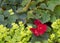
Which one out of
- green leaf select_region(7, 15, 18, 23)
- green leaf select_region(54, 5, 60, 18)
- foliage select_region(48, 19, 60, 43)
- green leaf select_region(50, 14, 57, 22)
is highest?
green leaf select_region(54, 5, 60, 18)

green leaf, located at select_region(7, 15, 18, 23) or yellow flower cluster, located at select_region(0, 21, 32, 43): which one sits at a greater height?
green leaf, located at select_region(7, 15, 18, 23)

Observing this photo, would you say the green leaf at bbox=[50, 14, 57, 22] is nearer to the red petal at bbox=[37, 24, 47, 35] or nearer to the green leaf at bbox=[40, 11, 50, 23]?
the green leaf at bbox=[40, 11, 50, 23]

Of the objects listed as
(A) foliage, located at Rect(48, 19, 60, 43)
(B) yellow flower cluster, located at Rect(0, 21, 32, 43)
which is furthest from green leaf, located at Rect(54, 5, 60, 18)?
(B) yellow flower cluster, located at Rect(0, 21, 32, 43)

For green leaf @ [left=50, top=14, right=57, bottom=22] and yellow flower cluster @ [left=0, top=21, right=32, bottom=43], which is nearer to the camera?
yellow flower cluster @ [left=0, top=21, right=32, bottom=43]

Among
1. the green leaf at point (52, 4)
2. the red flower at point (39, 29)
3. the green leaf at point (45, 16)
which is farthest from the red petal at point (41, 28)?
the green leaf at point (52, 4)

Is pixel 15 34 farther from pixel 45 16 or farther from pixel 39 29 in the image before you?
pixel 45 16

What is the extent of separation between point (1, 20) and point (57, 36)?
0.55m

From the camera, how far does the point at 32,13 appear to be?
231 cm

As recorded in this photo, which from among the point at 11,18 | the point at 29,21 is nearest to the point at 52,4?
the point at 29,21

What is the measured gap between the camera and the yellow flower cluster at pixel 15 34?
6.91ft

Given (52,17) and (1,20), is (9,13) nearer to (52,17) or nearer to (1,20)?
(1,20)

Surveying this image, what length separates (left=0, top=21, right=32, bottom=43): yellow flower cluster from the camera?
2107mm

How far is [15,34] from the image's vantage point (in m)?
2.14

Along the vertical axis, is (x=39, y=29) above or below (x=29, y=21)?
below
